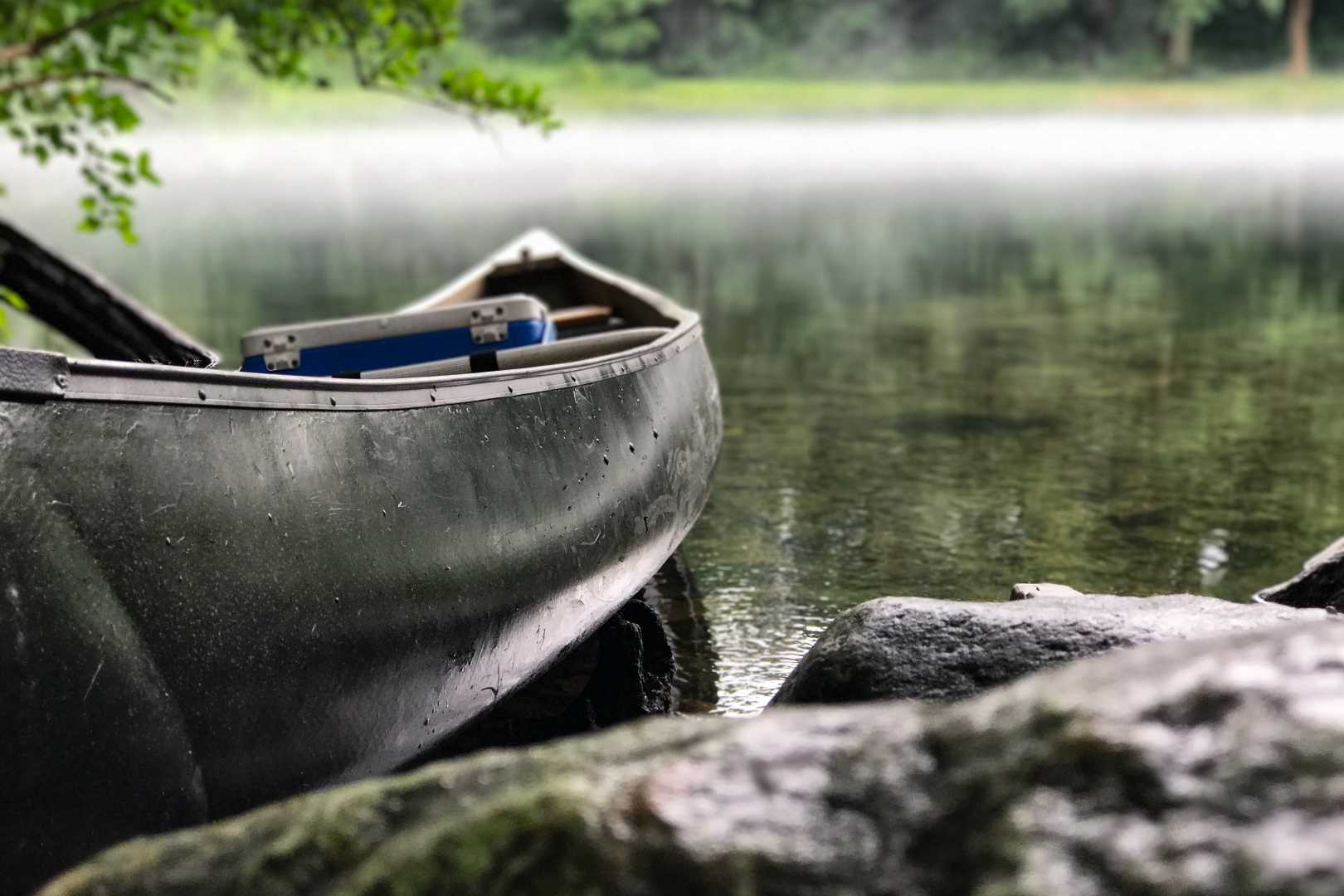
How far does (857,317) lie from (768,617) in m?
11.9

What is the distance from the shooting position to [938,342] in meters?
15.4

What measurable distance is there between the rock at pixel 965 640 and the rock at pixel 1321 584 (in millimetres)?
1024

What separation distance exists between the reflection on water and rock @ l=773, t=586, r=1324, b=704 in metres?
1.19

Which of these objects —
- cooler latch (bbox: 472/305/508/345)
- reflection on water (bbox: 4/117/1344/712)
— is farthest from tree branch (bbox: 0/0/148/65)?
reflection on water (bbox: 4/117/1344/712)

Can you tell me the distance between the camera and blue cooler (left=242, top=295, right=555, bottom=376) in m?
5.66

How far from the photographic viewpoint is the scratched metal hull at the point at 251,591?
3049 mm

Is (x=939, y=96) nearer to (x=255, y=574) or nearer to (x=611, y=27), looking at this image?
(x=611, y=27)

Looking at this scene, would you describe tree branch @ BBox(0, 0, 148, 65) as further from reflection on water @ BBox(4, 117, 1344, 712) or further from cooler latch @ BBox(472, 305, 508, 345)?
reflection on water @ BBox(4, 117, 1344, 712)

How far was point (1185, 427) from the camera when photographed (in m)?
10.5

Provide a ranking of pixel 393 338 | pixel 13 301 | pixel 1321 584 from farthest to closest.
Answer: pixel 13 301 → pixel 393 338 → pixel 1321 584

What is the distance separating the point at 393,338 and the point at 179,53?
3.07m

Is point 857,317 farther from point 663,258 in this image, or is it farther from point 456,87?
point 456,87

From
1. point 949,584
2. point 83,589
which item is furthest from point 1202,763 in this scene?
point 949,584

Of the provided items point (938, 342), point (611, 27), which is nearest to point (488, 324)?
point (938, 342)
